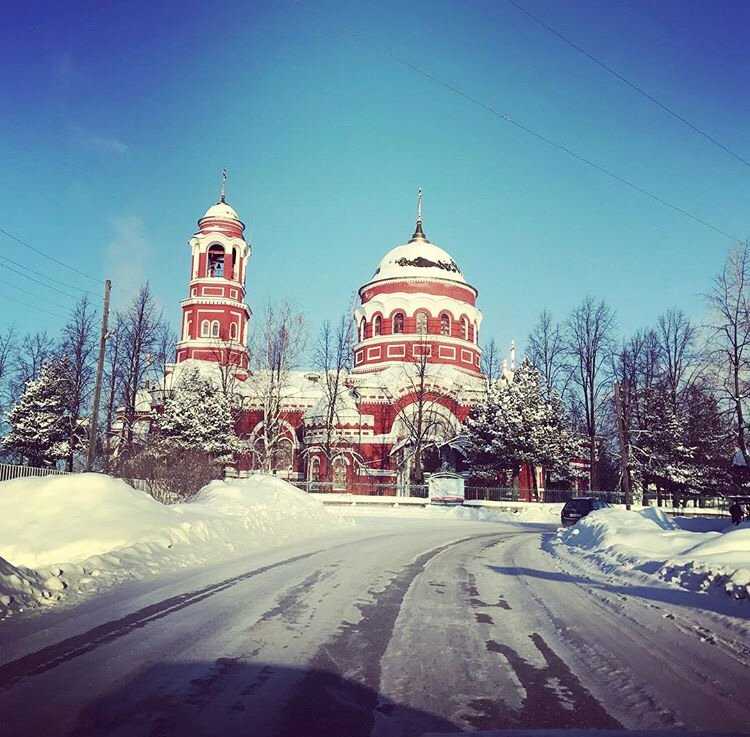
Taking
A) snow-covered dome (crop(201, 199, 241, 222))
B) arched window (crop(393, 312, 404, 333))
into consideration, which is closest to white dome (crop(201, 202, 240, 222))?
snow-covered dome (crop(201, 199, 241, 222))

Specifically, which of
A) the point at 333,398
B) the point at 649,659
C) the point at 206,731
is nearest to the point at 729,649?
the point at 649,659

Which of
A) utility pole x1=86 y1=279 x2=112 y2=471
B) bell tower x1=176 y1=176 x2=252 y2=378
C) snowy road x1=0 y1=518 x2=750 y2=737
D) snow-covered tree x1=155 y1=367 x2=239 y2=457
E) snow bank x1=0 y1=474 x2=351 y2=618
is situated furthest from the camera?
bell tower x1=176 y1=176 x2=252 y2=378

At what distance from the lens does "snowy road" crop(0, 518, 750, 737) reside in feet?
12.3

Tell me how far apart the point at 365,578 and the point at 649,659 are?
4.96m

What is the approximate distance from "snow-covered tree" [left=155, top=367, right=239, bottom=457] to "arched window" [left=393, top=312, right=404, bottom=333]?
15744 millimetres

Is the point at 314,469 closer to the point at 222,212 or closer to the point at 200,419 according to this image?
the point at 200,419

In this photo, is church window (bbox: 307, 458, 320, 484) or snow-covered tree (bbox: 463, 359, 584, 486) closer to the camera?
snow-covered tree (bbox: 463, 359, 584, 486)

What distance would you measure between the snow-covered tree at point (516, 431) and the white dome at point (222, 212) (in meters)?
25.8

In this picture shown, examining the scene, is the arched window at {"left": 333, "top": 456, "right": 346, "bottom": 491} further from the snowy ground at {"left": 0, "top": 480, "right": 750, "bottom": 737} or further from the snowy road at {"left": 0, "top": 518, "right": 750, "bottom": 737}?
the snowy road at {"left": 0, "top": 518, "right": 750, "bottom": 737}

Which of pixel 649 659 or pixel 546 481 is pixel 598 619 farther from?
pixel 546 481

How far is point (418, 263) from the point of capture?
5428 cm

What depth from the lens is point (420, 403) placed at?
42.4 metres

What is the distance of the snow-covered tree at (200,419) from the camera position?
4019 cm

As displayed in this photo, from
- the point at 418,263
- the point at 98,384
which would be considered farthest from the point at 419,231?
the point at 98,384
